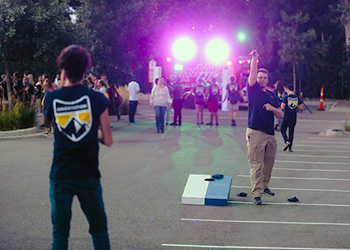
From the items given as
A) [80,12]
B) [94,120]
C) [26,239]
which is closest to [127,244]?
[26,239]

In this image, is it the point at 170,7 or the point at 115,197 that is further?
the point at 170,7

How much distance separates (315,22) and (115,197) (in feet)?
122

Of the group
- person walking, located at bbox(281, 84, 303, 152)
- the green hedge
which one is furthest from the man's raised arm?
the green hedge

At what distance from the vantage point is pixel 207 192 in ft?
26.9

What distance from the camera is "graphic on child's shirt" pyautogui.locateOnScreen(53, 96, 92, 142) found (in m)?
4.22

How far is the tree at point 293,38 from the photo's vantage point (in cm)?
3822

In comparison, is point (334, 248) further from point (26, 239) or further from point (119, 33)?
point (119, 33)

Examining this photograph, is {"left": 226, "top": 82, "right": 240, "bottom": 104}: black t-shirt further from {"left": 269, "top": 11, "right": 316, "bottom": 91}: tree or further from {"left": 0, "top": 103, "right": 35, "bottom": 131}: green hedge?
{"left": 269, "top": 11, "right": 316, "bottom": 91}: tree

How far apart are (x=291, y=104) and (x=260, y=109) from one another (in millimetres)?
6447

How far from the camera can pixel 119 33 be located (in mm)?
28547

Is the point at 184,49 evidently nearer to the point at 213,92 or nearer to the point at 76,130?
the point at 213,92

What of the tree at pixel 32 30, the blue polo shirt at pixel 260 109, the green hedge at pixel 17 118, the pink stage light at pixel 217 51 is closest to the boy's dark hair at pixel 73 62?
the blue polo shirt at pixel 260 109

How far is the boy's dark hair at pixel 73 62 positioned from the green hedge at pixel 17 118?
12927 mm

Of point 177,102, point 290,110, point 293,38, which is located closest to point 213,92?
point 177,102
